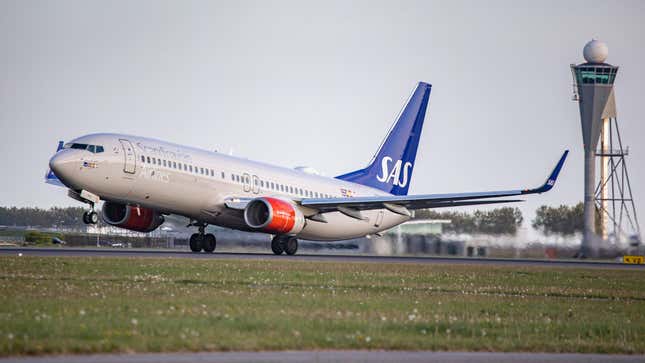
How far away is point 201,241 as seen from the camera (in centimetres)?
4372

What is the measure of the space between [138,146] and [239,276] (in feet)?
45.5

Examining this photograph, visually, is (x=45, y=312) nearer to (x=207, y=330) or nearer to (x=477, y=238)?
(x=207, y=330)

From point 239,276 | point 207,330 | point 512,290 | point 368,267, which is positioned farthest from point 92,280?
point 368,267

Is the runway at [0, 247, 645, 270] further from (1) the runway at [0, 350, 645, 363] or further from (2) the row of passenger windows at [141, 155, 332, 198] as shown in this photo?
(1) the runway at [0, 350, 645, 363]

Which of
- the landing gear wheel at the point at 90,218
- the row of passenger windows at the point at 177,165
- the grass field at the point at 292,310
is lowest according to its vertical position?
the grass field at the point at 292,310

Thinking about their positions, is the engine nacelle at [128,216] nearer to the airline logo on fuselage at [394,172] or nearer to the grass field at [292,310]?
the grass field at [292,310]

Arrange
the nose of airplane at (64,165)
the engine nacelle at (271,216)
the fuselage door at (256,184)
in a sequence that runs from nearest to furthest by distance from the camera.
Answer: the nose of airplane at (64,165) → the engine nacelle at (271,216) → the fuselage door at (256,184)

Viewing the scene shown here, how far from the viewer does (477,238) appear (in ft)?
154

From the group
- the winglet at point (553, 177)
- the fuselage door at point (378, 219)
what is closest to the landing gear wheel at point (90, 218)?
the winglet at point (553, 177)

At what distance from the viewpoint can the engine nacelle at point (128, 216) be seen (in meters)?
41.8

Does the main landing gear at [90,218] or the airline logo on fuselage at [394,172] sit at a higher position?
the airline logo on fuselage at [394,172]

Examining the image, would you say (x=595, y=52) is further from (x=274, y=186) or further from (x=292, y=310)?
(x=292, y=310)

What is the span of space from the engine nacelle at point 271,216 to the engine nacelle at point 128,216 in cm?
424

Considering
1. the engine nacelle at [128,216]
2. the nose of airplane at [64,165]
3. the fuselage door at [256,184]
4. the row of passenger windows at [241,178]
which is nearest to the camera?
the nose of airplane at [64,165]
